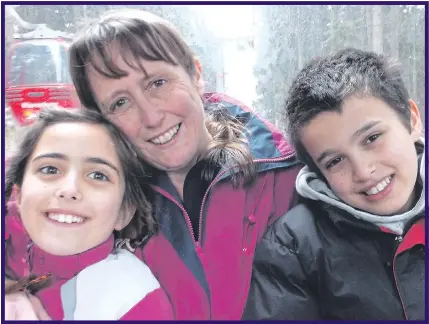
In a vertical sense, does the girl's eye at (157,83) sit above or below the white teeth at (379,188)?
above

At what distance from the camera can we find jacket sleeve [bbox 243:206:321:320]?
1046 millimetres

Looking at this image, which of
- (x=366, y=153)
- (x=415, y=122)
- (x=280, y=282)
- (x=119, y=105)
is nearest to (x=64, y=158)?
(x=119, y=105)

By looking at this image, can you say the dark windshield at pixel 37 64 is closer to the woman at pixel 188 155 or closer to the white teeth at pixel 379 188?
the woman at pixel 188 155

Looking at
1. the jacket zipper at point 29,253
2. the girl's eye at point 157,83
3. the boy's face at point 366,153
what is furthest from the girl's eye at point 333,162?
the jacket zipper at point 29,253

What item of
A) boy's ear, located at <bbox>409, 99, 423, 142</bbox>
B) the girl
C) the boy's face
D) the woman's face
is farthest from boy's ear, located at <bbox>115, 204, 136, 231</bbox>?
boy's ear, located at <bbox>409, 99, 423, 142</bbox>

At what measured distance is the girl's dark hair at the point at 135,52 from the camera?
102 centimetres

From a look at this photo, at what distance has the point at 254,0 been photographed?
1076 mm

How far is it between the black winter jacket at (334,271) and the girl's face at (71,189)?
34 centimetres

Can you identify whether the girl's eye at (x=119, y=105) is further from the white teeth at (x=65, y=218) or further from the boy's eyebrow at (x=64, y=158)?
the white teeth at (x=65, y=218)

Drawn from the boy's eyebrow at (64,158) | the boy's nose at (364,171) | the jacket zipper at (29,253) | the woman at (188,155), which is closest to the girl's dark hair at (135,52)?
the woman at (188,155)

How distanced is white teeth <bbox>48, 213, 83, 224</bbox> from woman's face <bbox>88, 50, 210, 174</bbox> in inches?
7.3

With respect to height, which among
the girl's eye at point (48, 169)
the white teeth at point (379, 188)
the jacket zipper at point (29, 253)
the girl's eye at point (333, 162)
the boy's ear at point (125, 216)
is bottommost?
the jacket zipper at point (29, 253)

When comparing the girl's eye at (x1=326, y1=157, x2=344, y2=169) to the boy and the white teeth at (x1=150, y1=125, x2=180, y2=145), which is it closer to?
the boy

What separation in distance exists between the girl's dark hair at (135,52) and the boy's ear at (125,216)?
0.20m
